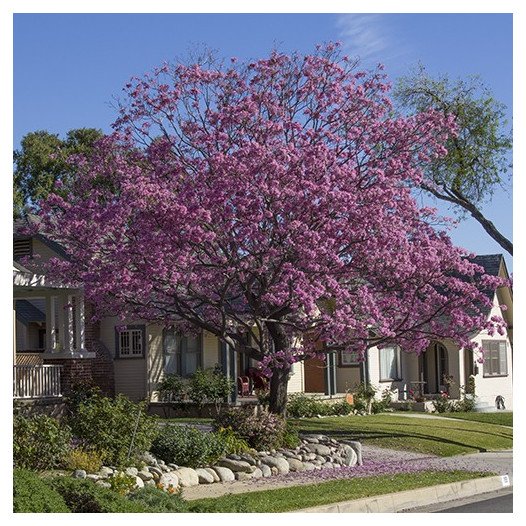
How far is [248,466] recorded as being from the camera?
64.3 feet

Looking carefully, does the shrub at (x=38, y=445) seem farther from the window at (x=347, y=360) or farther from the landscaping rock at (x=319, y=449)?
the window at (x=347, y=360)

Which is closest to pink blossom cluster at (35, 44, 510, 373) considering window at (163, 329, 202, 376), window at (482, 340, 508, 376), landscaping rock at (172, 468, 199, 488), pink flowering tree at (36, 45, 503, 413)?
pink flowering tree at (36, 45, 503, 413)

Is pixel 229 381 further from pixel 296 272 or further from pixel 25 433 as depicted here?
pixel 25 433

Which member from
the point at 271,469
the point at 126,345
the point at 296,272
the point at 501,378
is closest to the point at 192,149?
the point at 296,272

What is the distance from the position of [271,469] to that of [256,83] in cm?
796

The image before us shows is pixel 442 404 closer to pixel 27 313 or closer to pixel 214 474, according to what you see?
pixel 27 313

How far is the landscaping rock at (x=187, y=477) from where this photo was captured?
60.3ft

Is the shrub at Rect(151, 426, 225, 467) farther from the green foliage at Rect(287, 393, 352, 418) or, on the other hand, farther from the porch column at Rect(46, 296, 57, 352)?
the green foliage at Rect(287, 393, 352, 418)

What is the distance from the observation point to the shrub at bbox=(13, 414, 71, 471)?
18094mm

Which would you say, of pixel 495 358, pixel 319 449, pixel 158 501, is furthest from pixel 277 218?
pixel 495 358

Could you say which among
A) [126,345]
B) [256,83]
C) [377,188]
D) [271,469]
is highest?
[256,83]

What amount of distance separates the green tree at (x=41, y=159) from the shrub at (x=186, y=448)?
2516 cm

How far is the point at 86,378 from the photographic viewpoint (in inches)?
1117

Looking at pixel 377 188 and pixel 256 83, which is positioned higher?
pixel 256 83
